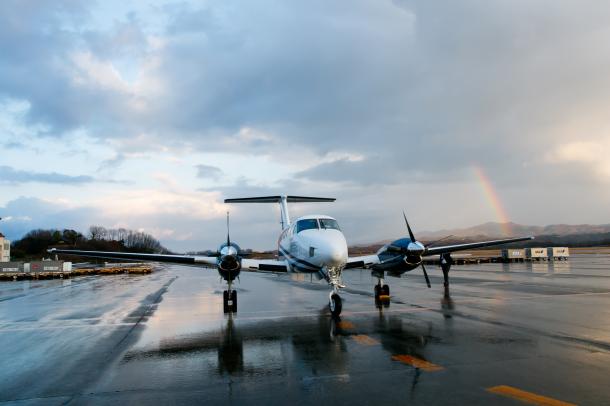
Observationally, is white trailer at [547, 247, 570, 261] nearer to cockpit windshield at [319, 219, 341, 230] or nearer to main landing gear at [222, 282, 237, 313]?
cockpit windshield at [319, 219, 341, 230]

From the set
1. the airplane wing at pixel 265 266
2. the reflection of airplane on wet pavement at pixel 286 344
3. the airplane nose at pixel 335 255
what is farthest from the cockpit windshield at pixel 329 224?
the reflection of airplane on wet pavement at pixel 286 344

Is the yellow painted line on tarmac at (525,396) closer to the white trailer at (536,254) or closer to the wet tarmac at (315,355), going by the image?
the wet tarmac at (315,355)

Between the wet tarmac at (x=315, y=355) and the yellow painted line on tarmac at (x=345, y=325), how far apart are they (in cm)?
7

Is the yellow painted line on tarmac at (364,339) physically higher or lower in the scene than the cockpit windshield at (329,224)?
lower

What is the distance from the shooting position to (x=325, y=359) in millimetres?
7844

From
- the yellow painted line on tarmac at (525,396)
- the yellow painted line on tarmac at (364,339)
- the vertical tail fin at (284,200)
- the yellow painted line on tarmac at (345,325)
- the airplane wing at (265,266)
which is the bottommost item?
the yellow painted line on tarmac at (345,325)

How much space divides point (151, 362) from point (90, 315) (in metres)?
8.31

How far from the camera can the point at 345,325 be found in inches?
460

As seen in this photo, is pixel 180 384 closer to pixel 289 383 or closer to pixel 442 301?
pixel 289 383

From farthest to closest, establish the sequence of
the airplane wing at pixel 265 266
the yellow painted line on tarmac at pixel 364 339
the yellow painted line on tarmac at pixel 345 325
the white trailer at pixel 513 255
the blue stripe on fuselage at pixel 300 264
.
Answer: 1. the white trailer at pixel 513 255
2. the airplane wing at pixel 265 266
3. the blue stripe on fuselage at pixel 300 264
4. the yellow painted line on tarmac at pixel 345 325
5. the yellow painted line on tarmac at pixel 364 339

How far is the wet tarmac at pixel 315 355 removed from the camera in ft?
19.3

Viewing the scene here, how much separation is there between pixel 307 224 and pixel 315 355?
7.57 meters

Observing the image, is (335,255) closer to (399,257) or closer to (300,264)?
(300,264)

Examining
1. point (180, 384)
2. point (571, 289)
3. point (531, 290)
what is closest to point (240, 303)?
point (180, 384)
